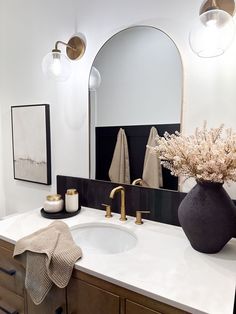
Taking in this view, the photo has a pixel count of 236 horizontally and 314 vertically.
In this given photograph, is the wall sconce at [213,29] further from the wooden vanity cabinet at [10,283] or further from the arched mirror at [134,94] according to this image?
the wooden vanity cabinet at [10,283]

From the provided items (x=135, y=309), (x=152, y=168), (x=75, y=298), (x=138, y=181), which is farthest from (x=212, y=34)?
(x=75, y=298)

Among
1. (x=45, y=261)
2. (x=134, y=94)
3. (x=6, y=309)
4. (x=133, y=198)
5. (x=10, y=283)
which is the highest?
(x=134, y=94)

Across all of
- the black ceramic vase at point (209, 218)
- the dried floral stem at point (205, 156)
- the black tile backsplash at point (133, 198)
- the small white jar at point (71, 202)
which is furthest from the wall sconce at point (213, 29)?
the small white jar at point (71, 202)

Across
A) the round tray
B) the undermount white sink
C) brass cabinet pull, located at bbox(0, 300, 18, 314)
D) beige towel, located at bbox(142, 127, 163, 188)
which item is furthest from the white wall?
brass cabinet pull, located at bbox(0, 300, 18, 314)

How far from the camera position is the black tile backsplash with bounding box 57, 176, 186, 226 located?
1.27 metres

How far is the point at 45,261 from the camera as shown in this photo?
920 millimetres

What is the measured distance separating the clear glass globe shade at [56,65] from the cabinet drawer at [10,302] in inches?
49.0

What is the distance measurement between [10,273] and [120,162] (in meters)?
0.82

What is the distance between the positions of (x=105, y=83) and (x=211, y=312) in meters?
1.26

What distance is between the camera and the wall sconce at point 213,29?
Result: 3.29 ft

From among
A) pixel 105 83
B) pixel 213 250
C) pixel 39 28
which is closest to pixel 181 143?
pixel 213 250

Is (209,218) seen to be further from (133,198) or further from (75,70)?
(75,70)

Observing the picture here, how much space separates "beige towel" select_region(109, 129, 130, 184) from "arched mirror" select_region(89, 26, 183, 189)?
0.09 feet

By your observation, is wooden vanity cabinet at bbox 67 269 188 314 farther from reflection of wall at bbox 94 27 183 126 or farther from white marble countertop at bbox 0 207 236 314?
reflection of wall at bbox 94 27 183 126
